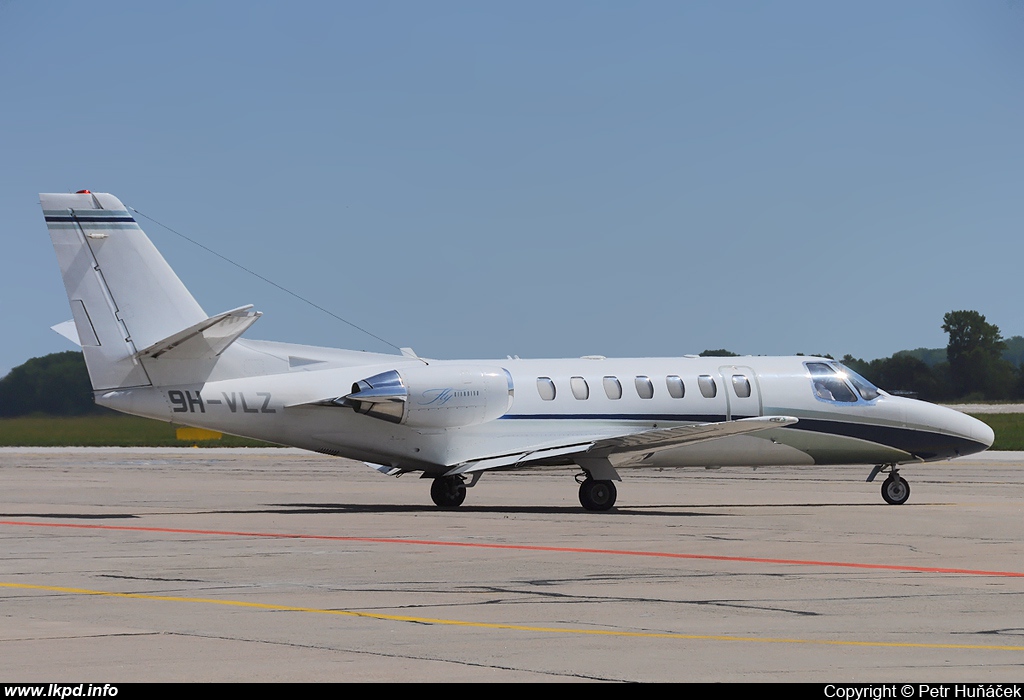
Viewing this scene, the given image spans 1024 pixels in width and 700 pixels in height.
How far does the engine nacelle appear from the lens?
82.5 feet

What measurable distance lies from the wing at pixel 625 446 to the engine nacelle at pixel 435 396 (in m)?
1.01

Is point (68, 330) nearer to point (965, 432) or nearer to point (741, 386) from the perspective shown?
point (741, 386)

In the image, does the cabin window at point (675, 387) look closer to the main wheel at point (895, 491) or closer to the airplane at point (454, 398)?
the airplane at point (454, 398)

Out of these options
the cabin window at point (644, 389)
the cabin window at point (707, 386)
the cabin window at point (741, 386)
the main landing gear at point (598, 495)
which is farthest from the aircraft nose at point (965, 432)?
the main landing gear at point (598, 495)

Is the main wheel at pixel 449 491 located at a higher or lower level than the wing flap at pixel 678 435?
lower

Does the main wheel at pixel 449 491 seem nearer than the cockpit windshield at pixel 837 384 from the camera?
Yes

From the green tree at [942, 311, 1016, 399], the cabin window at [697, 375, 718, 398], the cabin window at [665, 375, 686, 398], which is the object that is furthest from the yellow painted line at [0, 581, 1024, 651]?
the green tree at [942, 311, 1016, 399]

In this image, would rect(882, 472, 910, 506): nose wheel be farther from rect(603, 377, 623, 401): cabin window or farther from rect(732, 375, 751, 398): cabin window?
rect(603, 377, 623, 401): cabin window

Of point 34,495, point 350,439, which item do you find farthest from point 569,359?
point 34,495

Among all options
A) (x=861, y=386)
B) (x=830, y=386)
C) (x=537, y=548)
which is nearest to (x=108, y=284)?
(x=537, y=548)

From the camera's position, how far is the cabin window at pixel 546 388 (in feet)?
86.2

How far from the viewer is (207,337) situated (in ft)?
80.1

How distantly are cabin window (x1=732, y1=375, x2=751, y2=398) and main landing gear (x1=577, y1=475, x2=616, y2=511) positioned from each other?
3.70 m

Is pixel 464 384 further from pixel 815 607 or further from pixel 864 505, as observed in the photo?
pixel 815 607
